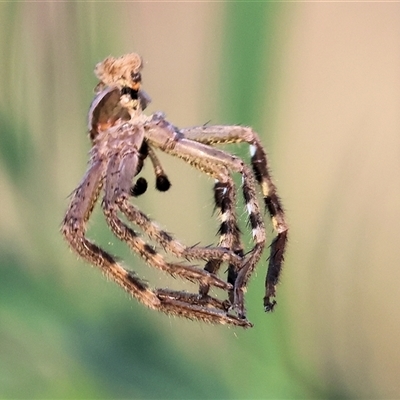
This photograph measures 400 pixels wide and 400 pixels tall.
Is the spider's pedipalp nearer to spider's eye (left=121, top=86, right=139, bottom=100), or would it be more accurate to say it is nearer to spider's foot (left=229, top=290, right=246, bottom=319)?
spider's eye (left=121, top=86, right=139, bottom=100)

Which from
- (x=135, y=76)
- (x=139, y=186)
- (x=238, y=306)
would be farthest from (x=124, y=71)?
(x=238, y=306)

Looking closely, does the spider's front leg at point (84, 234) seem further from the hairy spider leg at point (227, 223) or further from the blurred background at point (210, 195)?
the blurred background at point (210, 195)

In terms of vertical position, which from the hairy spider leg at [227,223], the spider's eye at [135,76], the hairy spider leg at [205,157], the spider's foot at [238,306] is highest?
the spider's eye at [135,76]

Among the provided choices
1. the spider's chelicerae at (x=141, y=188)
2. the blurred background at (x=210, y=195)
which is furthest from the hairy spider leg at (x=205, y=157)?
the blurred background at (x=210, y=195)

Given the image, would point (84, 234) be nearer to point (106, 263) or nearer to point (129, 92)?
point (106, 263)

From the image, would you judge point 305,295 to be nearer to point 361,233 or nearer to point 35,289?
point 361,233

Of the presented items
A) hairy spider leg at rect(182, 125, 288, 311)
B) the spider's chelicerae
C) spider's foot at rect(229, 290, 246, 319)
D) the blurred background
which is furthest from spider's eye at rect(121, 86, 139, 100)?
the blurred background
